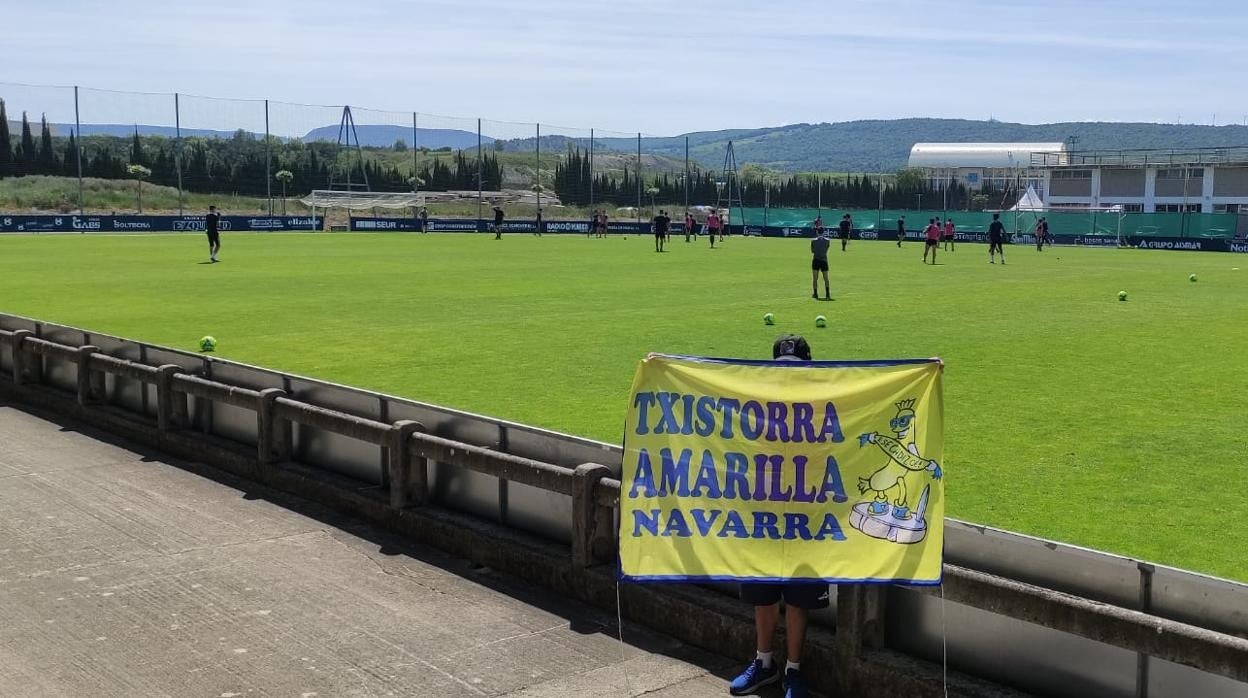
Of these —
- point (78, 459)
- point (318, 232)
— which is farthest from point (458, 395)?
point (318, 232)

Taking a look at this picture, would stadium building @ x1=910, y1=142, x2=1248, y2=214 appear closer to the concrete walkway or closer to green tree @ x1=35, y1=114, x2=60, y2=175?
green tree @ x1=35, y1=114, x2=60, y2=175

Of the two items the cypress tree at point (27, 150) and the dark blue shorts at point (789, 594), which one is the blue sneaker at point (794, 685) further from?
the cypress tree at point (27, 150)

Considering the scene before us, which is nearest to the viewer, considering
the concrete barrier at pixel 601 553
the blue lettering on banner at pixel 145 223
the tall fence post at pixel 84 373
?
the concrete barrier at pixel 601 553

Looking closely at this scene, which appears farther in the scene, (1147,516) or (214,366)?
(214,366)

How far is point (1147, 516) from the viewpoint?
877cm

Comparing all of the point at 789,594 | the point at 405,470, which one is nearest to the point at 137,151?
the point at 405,470

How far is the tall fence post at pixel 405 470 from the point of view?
8891 mm

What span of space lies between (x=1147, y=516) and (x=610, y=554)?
4143 mm

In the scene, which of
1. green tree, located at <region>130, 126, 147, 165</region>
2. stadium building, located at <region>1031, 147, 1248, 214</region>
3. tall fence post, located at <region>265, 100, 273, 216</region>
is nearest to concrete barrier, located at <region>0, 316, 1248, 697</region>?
tall fence post, located at <region>265, 100, 273, 216</region>

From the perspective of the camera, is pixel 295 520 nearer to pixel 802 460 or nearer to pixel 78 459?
pixel 78 459

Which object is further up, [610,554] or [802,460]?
[802,460]

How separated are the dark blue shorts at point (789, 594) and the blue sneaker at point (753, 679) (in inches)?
14.4

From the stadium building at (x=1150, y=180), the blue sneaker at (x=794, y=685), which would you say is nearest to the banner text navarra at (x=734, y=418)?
the blue sneaker at (x=794, y=685)

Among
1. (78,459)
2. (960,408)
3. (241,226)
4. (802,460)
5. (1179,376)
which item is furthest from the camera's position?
(241,226)
